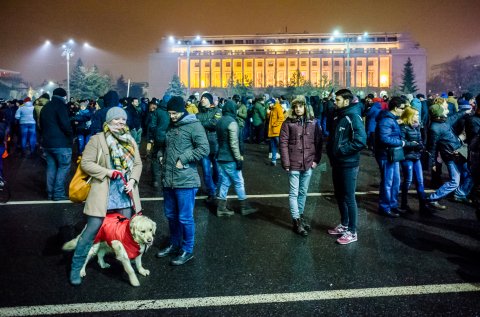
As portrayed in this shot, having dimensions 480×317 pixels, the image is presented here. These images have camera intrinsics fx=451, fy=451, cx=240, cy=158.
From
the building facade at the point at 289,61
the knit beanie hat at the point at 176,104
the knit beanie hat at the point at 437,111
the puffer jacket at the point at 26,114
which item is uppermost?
the building facade at the point at 289,61

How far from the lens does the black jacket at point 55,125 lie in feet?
26.9

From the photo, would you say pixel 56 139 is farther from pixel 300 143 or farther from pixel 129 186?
pixel 300 143

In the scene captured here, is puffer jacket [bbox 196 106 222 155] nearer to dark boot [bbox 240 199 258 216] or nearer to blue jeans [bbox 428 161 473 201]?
dark boot [bbox 240 199 258 216]

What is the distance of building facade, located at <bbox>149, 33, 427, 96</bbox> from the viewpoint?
101 m

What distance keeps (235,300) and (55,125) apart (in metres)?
5.63

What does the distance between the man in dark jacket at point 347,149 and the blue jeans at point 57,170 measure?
5.03 m

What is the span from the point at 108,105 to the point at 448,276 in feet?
20.6

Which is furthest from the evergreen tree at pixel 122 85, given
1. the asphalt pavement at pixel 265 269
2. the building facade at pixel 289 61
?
the asphalt pavement at pixel 265 269

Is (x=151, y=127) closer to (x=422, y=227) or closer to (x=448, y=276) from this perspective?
(x=422, y=227)

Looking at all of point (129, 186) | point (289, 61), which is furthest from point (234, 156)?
point (289, 61)

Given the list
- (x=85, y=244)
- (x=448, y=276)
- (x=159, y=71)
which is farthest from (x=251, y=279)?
(x=159, y=71)

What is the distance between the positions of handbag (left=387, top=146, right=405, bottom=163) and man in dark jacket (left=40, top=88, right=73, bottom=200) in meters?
5.59

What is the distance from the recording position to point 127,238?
4.42m

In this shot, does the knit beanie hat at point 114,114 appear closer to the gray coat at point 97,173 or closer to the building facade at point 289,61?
the gray coat at point 97,173
